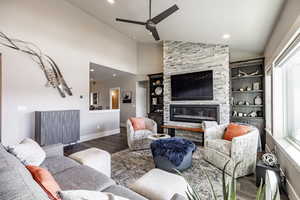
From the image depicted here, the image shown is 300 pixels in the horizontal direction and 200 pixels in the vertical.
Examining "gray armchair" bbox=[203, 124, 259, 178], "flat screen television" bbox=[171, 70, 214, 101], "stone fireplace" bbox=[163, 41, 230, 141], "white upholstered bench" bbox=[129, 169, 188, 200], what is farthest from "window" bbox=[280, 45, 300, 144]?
"white upholstered bench" bbox=[129, 169, 188, 200]

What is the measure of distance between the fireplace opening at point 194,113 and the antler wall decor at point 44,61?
3.46 m

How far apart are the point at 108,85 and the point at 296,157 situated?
7558 mm

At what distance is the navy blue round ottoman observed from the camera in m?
2.41

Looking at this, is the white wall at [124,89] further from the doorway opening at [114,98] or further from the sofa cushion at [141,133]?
the sofa cushion at [141,133]

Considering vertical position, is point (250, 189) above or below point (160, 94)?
below

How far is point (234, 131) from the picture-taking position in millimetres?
2820

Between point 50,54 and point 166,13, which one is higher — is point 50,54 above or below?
below

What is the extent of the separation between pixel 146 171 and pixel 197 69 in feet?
11.8

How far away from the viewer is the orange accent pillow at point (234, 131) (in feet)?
8.85

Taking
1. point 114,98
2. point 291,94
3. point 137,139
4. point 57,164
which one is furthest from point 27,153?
point 114,98

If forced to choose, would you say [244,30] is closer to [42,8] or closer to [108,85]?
[42,8]

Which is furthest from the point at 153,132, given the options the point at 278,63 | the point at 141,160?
the point at 278,63

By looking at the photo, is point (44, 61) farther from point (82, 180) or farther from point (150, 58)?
point (150, 58)

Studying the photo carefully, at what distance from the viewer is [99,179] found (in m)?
1.46
